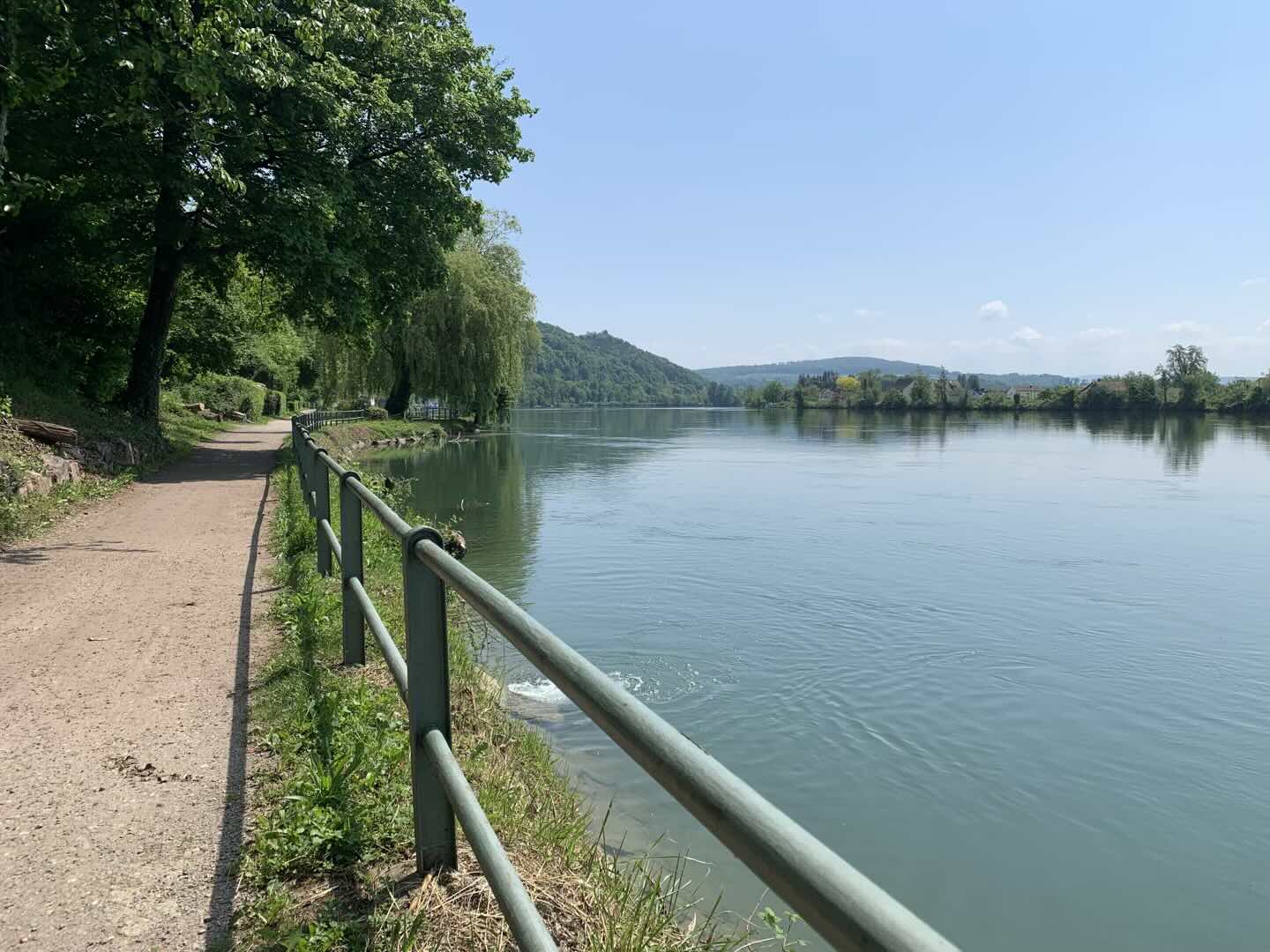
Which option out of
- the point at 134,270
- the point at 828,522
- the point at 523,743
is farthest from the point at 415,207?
the point at 523,743

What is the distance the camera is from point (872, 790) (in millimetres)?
6191

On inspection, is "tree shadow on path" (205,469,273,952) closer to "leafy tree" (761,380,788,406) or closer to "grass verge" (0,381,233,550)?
"grass verge" (0,381,233,550)

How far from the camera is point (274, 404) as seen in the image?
4731 cm

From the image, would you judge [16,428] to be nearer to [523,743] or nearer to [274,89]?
[274,89]

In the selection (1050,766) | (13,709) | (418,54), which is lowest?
(1050,766)

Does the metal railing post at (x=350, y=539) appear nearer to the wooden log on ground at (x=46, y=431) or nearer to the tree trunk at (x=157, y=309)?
the wooden log on ground at (x=46, y=431)

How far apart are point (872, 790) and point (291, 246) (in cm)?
1352

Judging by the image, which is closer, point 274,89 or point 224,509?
point 224,509

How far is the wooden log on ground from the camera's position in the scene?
11742mm

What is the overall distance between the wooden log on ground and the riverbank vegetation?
10213cm

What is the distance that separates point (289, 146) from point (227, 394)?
78.4ft

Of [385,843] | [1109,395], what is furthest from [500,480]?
[1109,395]

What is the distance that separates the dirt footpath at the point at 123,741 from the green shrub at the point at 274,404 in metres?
40.5

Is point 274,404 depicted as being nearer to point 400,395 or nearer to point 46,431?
point 400,395
